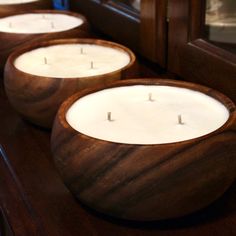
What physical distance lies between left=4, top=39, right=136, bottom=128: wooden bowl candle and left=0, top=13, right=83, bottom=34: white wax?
0.11 metres

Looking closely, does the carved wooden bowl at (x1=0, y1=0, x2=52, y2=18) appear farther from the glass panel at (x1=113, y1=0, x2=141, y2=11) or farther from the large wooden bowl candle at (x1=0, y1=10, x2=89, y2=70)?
the glass panel at (x1=113, y1=0, x2=141, y2=11)

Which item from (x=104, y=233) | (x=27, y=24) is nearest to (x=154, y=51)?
(x=27, y=24)

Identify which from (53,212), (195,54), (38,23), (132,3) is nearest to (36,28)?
(38,23)

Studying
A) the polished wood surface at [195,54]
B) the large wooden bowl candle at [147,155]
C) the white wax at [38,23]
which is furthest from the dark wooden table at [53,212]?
the white wax at [38,23]

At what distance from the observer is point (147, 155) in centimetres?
40

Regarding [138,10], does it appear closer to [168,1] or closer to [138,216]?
[168,1]

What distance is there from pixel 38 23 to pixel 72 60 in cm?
20

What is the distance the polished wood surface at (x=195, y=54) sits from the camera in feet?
1.84

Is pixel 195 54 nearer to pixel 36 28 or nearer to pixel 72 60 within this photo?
pixel 72 60

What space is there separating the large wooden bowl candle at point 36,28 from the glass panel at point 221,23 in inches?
8.5

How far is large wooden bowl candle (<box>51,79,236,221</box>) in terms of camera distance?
15.7 inches

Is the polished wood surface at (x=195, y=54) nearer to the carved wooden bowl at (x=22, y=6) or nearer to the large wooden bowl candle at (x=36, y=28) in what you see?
the large wooden bowl candle at (x=36, y=28)

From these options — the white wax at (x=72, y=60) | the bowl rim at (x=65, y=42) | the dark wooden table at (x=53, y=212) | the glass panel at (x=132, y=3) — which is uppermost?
the glass panel at (x=132, y=3)

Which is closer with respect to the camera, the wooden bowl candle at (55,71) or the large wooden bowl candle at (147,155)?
the large wooden bowl candle at (147,155)
